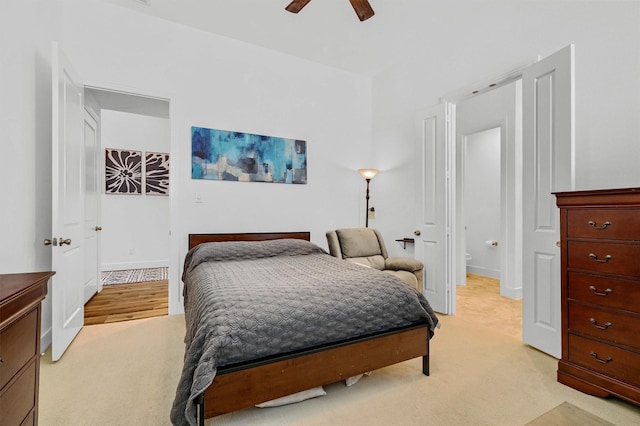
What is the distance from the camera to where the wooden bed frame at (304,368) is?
53.8 inches

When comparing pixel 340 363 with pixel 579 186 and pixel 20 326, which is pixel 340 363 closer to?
pixel 20 326

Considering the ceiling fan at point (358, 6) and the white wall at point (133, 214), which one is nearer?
the ceiling fan at point (358, 6)

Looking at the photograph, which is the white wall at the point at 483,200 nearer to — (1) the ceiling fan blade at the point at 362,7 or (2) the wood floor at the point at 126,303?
(1) the ceiling fan blade at the point at 362,7

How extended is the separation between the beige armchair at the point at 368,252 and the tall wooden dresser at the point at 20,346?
263 cm

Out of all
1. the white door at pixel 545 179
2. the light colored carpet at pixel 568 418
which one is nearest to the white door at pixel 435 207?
the white door at pixel 545 179

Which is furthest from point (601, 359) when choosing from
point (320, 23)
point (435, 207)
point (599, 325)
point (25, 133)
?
point (25, 133)

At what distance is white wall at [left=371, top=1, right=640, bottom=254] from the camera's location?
6.70 ft

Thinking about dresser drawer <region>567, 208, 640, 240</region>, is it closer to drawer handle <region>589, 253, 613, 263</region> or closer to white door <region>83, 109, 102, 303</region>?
drawer handle <region>589, 253, 613, 263</region>

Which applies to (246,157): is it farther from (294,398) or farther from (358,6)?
(294,398)

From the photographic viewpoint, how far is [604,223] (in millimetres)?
1721

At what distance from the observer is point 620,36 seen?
2064 millimetres

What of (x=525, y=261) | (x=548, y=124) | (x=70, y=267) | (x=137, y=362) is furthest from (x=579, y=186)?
(x=70, y=267)

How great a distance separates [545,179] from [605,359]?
49.2 inches

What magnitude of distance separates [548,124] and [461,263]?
8.64 feet
